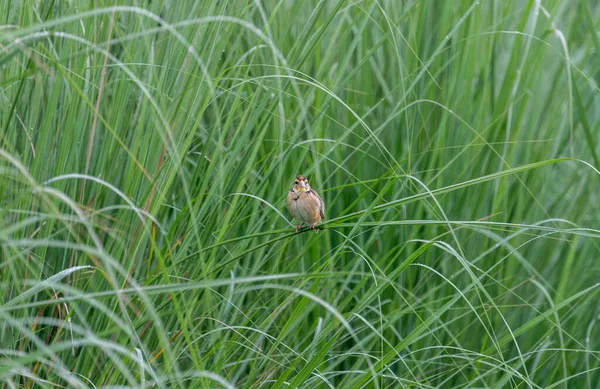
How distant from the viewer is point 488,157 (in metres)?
3.26

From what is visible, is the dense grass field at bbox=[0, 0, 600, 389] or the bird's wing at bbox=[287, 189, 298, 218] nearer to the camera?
the dense grass field at bbox=[0, 0, 600, 389]

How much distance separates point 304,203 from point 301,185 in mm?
66

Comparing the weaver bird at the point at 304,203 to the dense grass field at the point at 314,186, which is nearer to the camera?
the dense grass field at the point at 314,186

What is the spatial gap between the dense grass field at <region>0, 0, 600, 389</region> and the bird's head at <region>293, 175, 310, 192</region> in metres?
0.05

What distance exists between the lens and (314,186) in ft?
→ 10.8

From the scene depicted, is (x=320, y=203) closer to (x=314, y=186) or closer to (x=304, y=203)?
(x=304, y=203)

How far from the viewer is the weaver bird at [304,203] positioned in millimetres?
2896

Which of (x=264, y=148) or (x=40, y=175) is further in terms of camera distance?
(x=264, y=148)

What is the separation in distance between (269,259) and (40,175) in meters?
0.85

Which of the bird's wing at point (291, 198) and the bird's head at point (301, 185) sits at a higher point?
the bird's head at point (301, 185)

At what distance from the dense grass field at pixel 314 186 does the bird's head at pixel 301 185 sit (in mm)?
49

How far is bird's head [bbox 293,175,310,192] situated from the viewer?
2924 mm

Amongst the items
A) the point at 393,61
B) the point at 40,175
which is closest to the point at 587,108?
the point at 393,61

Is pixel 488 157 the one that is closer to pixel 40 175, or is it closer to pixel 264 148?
pixel 264 148
